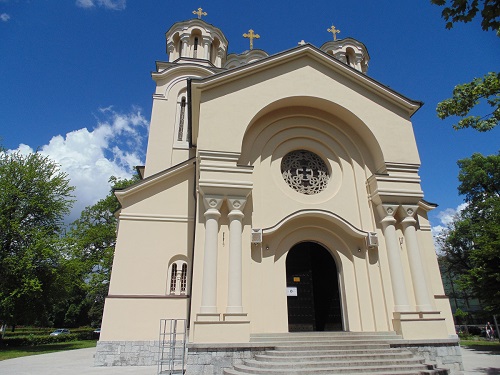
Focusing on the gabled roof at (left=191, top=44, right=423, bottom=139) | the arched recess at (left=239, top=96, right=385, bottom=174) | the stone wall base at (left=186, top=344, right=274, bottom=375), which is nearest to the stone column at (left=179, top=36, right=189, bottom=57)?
the gabled roof at (left=191, top=44, right=423, bottom=139)

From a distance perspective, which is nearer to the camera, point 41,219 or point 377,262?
point 377,262

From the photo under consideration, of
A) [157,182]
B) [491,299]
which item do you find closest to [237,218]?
[157,182]

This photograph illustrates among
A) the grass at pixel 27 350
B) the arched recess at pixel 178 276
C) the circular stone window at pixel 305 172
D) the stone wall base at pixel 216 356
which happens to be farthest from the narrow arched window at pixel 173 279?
the grass at pixel 27 350

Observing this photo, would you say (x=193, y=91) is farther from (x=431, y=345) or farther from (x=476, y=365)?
(x=476, y=365)

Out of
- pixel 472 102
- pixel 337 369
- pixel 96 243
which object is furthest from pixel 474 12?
pixel 96 243

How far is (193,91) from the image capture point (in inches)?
487

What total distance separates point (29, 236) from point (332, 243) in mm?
18800

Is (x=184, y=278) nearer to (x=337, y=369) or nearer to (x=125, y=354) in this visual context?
(x=125, y=354)

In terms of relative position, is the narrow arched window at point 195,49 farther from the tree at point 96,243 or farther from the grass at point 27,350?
the grass at point 27,350

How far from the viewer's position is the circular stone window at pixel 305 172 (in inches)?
509

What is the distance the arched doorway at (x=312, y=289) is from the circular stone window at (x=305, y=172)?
2130 millimetres

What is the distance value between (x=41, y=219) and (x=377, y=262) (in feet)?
68.7

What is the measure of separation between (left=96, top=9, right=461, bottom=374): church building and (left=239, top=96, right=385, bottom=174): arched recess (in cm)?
5

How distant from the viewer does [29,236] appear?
21062mm
